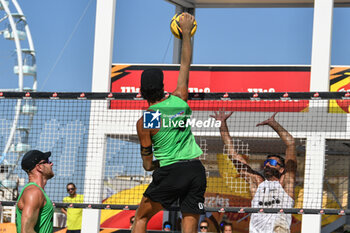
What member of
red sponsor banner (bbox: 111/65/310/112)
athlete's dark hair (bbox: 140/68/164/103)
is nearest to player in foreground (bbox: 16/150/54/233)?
athlete's dark hair (bbox: 140/68/164/103)

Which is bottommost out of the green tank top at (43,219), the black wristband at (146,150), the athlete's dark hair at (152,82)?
the green tank top at (43,219)

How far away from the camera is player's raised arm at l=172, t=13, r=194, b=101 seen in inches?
265

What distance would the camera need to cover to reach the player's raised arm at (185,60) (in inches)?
265

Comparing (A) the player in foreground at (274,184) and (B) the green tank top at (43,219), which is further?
(A) the player in foreground at (274,184)

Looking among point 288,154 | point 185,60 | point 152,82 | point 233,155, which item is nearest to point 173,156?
point 152,82

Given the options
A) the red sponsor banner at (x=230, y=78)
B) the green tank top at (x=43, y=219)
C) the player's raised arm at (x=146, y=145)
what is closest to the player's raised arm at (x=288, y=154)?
the player's raised arm at (x=146, y=145)

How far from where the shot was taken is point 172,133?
6.50 meters

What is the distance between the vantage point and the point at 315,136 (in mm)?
14312

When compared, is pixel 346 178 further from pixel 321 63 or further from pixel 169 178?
pixel 169 178

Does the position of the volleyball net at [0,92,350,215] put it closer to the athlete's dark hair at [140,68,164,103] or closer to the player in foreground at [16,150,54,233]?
the athlete's dark hair at [140,68,164,103]

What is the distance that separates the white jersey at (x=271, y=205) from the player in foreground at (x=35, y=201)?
3211 millimetres

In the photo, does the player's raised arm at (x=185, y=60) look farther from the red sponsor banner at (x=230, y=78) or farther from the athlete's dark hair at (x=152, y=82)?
the red sponsor banner at (x=230, y=78)

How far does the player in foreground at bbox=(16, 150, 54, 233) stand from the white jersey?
3.21 m

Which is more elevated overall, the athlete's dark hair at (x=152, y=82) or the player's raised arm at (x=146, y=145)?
the athlete's dark hair at (x=152, y=82)
